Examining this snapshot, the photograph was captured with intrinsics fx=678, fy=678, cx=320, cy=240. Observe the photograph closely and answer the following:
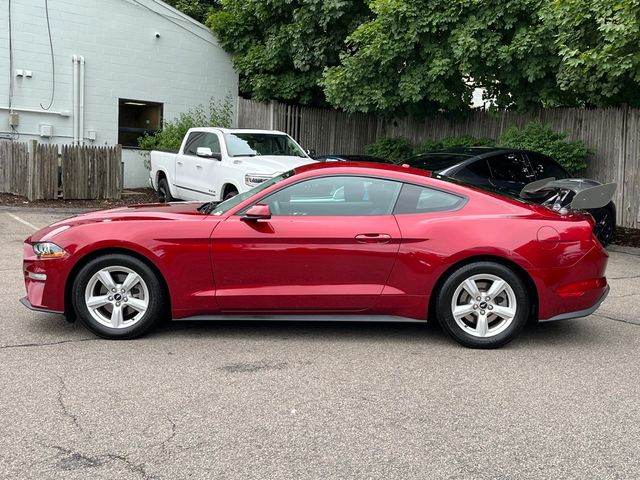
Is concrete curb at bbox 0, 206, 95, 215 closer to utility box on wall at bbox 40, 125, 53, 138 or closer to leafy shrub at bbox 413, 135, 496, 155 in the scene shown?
utility box on wall at bbox 40, 125, 53, 138

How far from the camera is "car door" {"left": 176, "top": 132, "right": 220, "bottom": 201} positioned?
12312 millimetres

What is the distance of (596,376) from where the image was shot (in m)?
4.98

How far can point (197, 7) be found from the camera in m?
22.0

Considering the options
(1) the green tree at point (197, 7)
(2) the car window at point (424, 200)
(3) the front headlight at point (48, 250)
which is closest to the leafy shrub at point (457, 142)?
(1) the green tree at point (197, 7)

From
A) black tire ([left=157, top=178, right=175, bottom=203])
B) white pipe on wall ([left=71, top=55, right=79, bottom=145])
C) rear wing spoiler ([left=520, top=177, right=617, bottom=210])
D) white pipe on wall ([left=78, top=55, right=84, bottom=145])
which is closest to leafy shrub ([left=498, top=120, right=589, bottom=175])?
rear wing spoiler ([left=520, top=177, right=617, bottom=210])

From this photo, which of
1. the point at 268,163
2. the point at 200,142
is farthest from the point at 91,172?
the point at 268,163

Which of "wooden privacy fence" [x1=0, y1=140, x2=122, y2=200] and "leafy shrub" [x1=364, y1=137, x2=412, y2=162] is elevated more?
"leafy shrub" [x1=364, y1=137, x2=412, y2=162]

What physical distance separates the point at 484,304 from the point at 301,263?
1.52 meters

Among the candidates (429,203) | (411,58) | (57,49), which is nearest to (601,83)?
(411,58)

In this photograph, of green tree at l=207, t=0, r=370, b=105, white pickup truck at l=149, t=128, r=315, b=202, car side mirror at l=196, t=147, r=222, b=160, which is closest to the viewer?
white pickup truck at l=149, t=128, r=315, b=202

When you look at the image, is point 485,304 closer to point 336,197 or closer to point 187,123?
point 336,197

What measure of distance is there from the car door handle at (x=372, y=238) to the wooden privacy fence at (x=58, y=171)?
11029 mm

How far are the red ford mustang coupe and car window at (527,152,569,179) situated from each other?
5.95 meters

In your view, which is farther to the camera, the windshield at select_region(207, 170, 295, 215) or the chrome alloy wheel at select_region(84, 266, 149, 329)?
the windshield at select_region(207, 170, 295, 215)
